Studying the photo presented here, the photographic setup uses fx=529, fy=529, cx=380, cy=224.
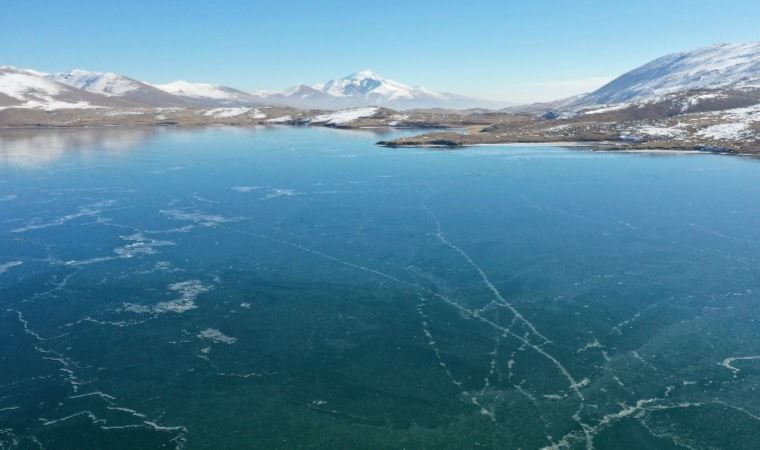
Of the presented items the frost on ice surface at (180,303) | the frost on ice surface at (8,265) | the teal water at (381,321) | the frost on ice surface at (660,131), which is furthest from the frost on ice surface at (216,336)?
the frost on ice surface at (660,131)

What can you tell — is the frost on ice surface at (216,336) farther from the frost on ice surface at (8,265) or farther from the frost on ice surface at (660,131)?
the frost on ice surface at (660,131)

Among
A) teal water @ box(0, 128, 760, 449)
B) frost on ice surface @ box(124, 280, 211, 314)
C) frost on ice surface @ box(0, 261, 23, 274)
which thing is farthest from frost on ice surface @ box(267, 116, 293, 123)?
frost on ice surface @ box(124, 280, 211, 314)

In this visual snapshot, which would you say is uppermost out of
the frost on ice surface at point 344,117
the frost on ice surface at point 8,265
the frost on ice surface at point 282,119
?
the frost on ice surface at point 344,117

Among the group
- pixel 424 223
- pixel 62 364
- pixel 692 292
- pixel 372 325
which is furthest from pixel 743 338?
pixel 62 364

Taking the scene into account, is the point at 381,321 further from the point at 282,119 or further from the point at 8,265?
the point at 282,119

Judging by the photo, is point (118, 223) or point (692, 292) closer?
point (692, 292)

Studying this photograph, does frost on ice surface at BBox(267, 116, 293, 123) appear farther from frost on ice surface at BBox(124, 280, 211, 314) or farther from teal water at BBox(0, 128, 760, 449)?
frost on ice surface at BBox(124, 280, 211, 314)

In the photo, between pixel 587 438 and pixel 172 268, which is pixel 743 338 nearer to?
pixel 587 438
